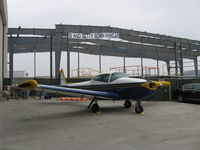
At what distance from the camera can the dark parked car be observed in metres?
12.9

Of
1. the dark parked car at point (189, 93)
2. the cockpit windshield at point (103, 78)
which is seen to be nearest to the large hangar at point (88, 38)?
the dark parked car at point (189, 93)

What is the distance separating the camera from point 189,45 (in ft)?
88.8

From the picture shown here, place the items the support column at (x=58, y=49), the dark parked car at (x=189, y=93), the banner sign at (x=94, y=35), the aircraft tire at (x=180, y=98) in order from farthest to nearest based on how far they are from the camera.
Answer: the banner sign at (x=94, y=35), the support column at (x=58, y=49), the aircraft tire at (x=180, y=98), the dark parked car at (x=189, y=93)

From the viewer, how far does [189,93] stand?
13.4 metres

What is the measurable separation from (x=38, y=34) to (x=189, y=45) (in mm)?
21033

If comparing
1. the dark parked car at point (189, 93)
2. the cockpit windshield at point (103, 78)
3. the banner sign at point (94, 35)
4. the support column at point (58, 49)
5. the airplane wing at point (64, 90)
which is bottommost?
the dark parked car at point (189, 93)

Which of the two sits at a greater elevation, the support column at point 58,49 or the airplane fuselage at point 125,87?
the support column at point 58,49

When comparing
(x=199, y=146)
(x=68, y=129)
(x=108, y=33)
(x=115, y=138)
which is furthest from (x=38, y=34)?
(x=199, y=146)

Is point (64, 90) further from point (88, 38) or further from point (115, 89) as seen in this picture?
point (88, 38)

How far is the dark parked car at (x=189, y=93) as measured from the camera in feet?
A: 42.3

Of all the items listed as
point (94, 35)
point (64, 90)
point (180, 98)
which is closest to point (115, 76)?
point (64, 90)

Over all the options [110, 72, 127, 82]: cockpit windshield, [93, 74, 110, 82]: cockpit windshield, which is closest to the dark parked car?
[110, 72, 127, 82]: cockpit windshield

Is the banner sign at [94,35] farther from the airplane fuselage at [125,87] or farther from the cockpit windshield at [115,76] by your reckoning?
the cockpit windshield at [115,76]

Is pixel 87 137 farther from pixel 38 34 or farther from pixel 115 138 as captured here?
pixel 38 34
